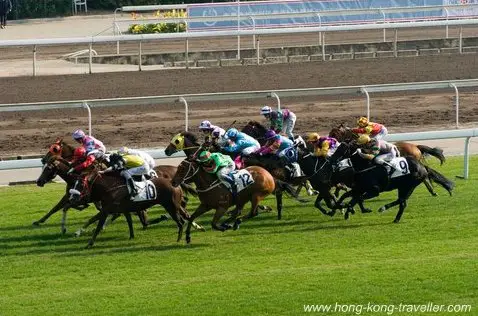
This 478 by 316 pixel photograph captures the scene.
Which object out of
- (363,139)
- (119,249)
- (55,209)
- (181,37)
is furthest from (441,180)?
(181,37)

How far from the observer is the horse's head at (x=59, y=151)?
13406mm

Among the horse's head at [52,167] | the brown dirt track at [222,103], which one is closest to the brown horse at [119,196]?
the horse's head at [52,167]

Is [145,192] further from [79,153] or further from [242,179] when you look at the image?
[79,153]

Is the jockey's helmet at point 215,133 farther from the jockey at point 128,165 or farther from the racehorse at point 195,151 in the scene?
the jockey at point 128,165

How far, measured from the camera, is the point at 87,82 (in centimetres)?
2356

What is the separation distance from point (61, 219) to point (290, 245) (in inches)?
128

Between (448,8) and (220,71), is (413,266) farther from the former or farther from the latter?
(448,8)

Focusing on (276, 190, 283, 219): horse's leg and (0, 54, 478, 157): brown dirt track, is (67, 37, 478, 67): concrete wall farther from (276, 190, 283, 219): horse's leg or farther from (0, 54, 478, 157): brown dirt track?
(276, 190, 283, 219): horse's leg

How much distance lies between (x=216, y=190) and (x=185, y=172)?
421mm

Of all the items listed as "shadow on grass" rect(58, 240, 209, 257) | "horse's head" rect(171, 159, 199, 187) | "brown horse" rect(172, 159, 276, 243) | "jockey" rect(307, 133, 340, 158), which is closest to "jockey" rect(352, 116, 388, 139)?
"jockey" rect(307, 133, 340, 158)

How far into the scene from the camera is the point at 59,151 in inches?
530

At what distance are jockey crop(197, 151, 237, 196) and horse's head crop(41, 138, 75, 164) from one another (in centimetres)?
178

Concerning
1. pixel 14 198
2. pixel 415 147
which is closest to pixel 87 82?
pixel 14 198

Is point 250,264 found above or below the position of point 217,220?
below
